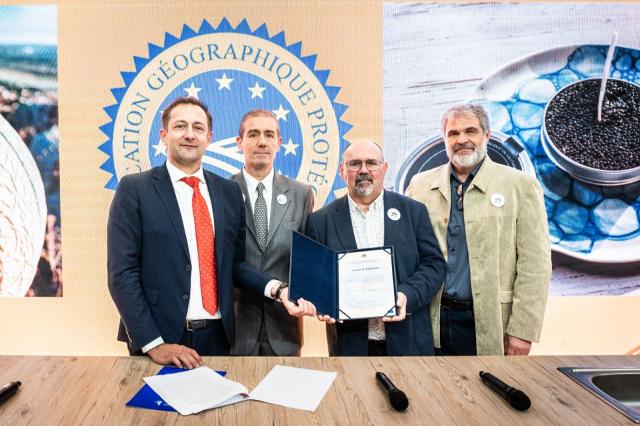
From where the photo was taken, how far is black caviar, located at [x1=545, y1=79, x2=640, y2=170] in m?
3.82

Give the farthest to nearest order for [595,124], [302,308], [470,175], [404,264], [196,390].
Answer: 1. [595,124]
2. [470,175]
3. [404,264]
4. [302,308]
5. [196,390]

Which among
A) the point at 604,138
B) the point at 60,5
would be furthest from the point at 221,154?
the point at 604,138

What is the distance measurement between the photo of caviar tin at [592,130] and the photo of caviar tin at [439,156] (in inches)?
8.4

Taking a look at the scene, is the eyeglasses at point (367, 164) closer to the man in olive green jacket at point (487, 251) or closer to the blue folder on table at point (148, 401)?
the man in olive green jacket at point (487, 251)

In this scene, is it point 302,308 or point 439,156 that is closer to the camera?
point 302,308

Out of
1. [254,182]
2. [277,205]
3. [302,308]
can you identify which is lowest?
[302,308]

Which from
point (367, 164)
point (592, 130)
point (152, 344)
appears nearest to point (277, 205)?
point (367, 164)

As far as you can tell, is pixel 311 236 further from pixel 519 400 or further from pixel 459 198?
pixel 519 400

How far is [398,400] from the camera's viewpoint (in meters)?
1.35

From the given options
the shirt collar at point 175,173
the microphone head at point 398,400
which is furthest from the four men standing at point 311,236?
the microphone head at point 398,400

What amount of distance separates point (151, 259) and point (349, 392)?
43.9 inches

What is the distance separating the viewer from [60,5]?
379 cm

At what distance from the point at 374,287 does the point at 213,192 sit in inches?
35.2

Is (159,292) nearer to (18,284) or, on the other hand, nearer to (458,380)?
(458,380)
